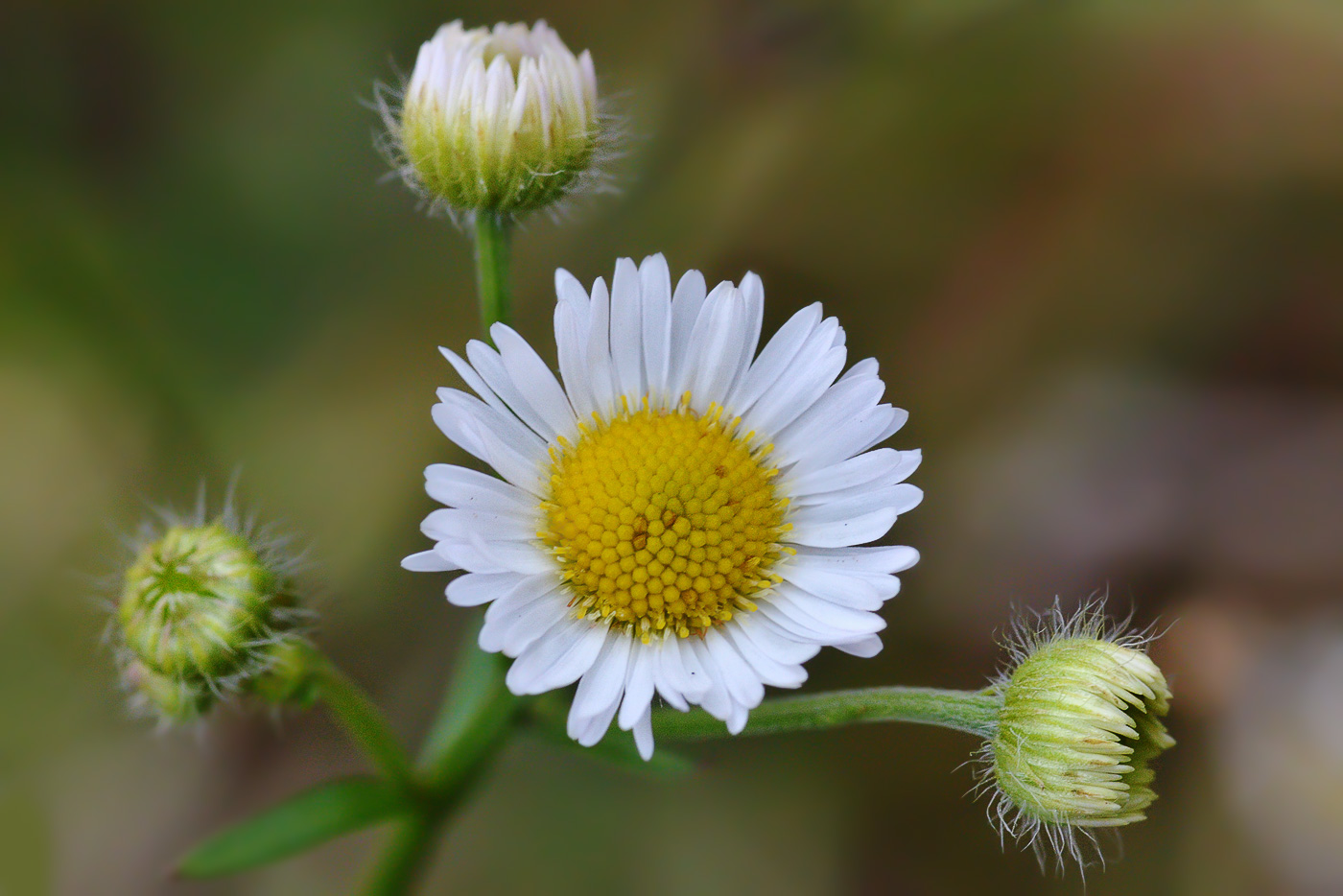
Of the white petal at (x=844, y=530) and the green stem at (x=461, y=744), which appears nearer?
the white petal at (x=844, y=530)

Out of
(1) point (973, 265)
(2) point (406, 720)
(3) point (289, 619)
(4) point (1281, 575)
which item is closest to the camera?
(3) point (289, 619)

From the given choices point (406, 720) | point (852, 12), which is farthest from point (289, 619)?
point (852, 12)

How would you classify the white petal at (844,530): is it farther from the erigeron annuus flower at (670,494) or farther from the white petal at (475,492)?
the white petal at (475,492)

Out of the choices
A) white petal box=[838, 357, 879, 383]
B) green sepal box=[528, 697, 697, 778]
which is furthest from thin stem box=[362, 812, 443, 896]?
white petal box=[838, 357, 879, 383]

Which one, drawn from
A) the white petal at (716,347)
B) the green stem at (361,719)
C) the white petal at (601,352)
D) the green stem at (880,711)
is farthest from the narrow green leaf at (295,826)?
the white petal at (716,347)

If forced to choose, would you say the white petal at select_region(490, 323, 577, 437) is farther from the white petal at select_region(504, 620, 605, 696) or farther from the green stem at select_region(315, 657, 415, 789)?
the green stem at select_region(315, 657, 415, 789)

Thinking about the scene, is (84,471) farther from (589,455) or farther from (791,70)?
(791,70)
